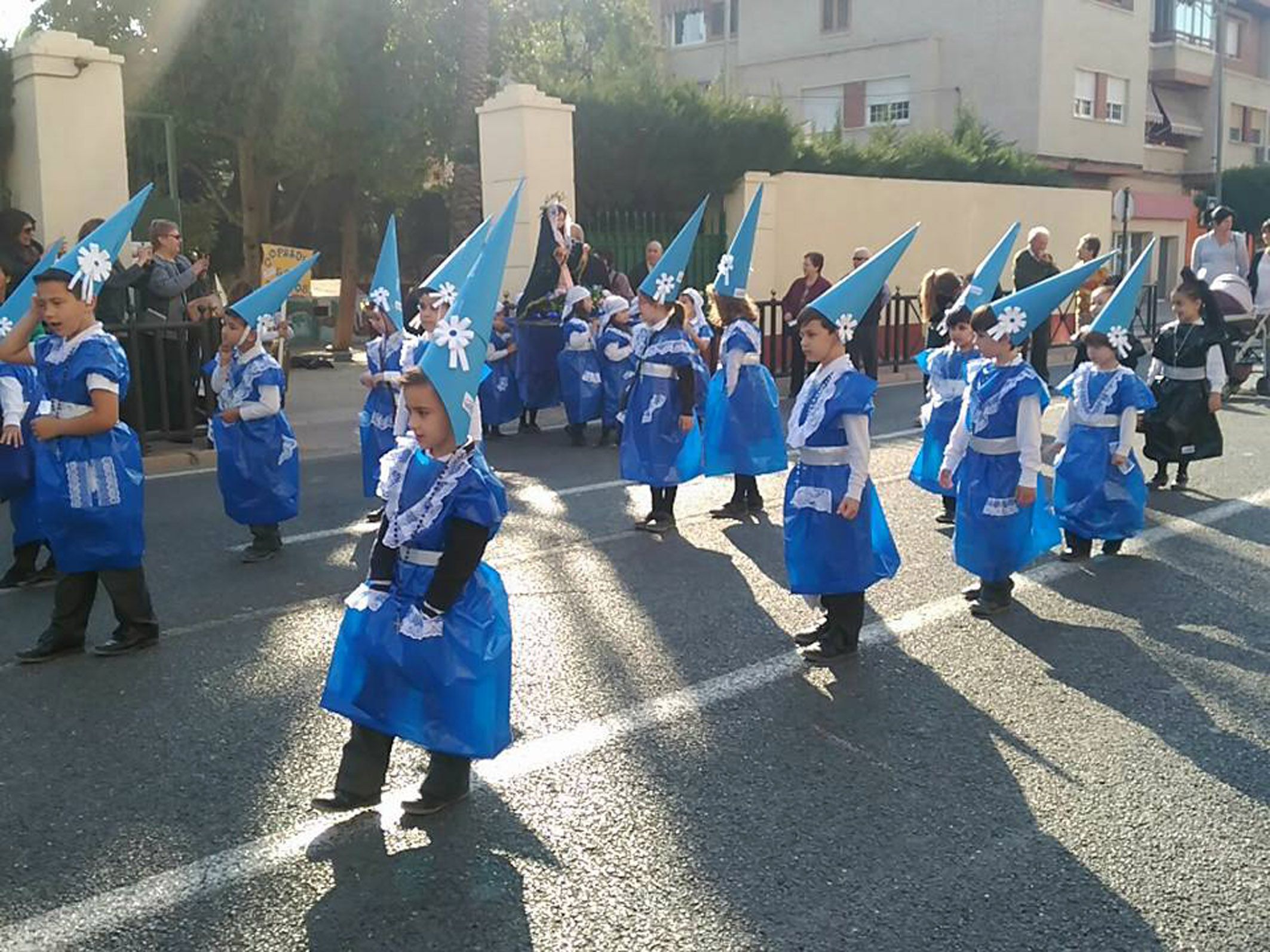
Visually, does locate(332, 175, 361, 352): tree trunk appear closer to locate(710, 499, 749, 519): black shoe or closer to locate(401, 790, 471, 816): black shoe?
locate(710, 499, 749, 519): black shoe

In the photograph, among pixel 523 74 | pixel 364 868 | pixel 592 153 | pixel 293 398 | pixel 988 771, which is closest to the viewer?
pixel 364 868

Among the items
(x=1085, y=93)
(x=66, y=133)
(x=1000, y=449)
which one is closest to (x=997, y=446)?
(x=1000, y=449)

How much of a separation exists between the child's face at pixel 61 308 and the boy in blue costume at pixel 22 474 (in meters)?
1.44

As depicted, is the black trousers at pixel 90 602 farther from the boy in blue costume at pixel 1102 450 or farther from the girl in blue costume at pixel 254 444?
the boy in blue costume at pixel 1102 450

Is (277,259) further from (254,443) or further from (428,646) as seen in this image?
(428,646)

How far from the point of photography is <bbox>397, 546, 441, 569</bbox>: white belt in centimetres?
411

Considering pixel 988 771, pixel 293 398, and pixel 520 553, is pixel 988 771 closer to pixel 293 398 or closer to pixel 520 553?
pixel 520 553

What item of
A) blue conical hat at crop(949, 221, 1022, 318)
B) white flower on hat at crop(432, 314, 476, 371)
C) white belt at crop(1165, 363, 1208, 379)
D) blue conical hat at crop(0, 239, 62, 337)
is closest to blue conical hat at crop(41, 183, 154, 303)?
blue conical hat at crop(0, 239, 62, 337)

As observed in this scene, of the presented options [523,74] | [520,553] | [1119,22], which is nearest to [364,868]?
[520,553]

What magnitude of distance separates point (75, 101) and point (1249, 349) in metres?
14.2

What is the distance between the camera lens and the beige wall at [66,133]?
13.0 meters

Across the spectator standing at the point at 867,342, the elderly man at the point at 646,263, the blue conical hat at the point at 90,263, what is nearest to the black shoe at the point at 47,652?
the blue conical hat at the point at 90,263

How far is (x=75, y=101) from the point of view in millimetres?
13164

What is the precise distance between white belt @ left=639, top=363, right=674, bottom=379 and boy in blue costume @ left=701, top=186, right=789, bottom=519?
0.57 metres
